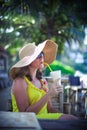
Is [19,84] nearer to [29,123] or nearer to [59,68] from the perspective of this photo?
[29,123]

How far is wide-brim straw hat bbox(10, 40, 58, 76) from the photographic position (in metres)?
3.30

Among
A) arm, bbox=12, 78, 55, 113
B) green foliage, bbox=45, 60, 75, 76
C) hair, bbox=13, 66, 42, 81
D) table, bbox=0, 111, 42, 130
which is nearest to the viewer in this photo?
table, bbox=0, 111, 42, 130

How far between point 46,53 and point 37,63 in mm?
404

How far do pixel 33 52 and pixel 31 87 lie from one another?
1.41 feet

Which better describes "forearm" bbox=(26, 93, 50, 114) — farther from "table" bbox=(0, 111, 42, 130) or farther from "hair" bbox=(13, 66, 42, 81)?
"table" bbox=(0, 111, 42, 130)

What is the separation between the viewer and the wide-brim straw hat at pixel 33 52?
3.30 meters

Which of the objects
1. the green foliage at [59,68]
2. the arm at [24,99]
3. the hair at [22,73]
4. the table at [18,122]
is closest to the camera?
the table at [18,122]

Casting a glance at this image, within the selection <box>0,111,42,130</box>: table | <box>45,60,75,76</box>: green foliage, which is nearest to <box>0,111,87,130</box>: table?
<box>0,111,42,130</box>: table

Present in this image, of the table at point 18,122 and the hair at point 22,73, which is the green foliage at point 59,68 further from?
the table at point 18,122

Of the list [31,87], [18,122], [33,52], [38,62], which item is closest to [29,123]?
[18,122]

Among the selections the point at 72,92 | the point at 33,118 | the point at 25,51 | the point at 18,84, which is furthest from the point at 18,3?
the point at 72,92

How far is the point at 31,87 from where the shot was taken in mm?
3271

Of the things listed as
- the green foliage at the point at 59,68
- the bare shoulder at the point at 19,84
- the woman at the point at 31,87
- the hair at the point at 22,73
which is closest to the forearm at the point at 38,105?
the woman at the point at 31,87

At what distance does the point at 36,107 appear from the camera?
310cm
